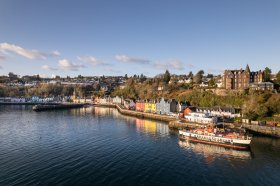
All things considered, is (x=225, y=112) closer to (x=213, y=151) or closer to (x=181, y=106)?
(x=181, y=106)

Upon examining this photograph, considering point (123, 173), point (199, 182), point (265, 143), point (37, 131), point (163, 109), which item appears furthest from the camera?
point (163, 109)

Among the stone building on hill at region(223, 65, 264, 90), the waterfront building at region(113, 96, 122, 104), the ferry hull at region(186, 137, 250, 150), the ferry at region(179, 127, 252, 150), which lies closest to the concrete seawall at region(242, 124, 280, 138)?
the ferry at region(179, 127, 252, 150)

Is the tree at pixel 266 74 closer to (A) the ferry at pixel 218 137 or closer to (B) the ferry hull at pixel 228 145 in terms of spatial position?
(A) the ferry at pixel 218 137

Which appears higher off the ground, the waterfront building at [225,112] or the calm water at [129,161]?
the waterfront building at [225,112]

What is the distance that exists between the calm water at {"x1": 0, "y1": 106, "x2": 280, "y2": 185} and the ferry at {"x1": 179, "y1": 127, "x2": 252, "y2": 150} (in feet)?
5.80

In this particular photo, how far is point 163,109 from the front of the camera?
81.9 meters

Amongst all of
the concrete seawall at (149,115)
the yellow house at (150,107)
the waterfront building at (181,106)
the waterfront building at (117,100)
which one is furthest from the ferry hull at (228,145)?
the waterfront building at (117,100)

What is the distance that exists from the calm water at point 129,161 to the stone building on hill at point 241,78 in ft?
117

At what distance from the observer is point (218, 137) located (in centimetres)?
4269

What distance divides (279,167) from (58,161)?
28.5 metres

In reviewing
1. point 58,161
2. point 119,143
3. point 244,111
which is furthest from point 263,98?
point 58,161

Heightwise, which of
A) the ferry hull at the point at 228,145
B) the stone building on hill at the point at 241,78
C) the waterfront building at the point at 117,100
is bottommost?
the ferry hull at the point at 228,145

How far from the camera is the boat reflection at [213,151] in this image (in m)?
36.7

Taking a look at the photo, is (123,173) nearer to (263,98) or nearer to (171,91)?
(263,98)
